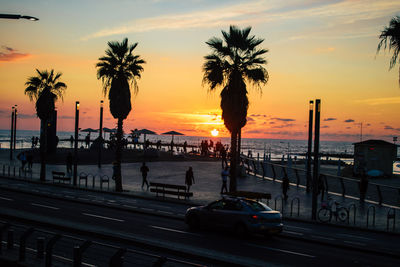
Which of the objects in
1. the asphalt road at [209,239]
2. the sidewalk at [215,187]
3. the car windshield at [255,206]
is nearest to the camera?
the asphalt road at [209,239]

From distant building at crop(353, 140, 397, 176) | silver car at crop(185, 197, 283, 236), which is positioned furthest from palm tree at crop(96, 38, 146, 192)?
distant building at crop(353, 140, 397, 176)

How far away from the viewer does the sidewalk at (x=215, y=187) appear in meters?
24.6

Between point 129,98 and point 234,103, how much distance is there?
9.89 meters

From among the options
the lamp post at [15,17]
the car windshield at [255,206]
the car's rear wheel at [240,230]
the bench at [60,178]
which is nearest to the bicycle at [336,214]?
the car windshield at [255,206]

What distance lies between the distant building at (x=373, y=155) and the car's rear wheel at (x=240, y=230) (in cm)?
3301

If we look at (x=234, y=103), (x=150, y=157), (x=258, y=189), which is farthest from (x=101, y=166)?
(x=234, y=103)

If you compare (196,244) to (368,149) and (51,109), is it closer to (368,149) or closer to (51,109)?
(51,109)

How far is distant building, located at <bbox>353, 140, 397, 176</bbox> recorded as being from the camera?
47156mm

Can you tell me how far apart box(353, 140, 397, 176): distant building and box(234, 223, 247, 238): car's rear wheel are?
33.0 meters

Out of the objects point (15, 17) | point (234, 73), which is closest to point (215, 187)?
point (234, 73)

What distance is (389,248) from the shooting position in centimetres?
1658

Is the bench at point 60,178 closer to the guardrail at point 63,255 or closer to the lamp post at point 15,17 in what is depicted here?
the lamp post at point 15,17

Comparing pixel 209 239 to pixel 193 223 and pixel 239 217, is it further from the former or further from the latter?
pixel 193 223

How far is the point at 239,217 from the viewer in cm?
1762
